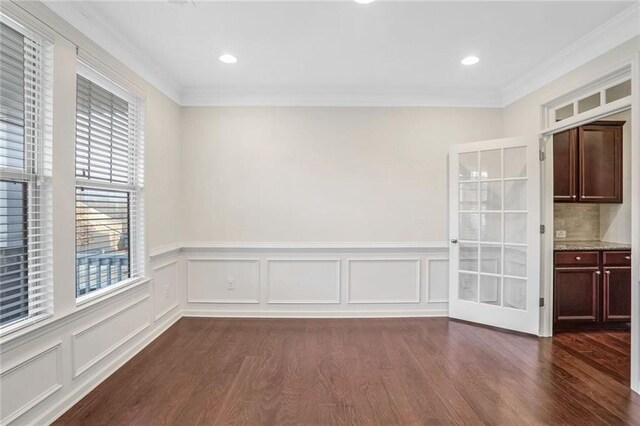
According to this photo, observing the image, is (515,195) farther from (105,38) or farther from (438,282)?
(105,38)

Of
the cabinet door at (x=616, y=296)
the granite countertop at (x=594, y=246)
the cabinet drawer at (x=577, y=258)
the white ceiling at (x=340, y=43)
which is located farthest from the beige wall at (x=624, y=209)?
the white ceiling at (x=340, y=43)

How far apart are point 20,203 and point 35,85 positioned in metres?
0.71

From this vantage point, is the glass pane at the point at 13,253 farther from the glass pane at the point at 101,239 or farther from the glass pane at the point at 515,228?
the glass pane at the point at 515,228

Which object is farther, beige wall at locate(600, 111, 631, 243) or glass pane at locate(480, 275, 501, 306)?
beige wall at locate(600, 111, 631, 243)

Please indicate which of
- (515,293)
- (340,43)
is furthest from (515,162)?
(340,43)

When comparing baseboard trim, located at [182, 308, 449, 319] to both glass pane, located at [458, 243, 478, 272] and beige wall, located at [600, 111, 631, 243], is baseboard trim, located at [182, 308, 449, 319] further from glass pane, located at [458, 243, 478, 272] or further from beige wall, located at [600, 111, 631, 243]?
beige wall, located at [600, 111, 631, 243]

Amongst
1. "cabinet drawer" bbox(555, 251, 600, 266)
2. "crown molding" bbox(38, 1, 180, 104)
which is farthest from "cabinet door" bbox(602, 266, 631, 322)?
"crown molding" bbox(38, 1, 180, 104)

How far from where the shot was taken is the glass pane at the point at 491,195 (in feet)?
11.4

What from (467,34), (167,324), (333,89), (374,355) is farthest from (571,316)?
(167,324)

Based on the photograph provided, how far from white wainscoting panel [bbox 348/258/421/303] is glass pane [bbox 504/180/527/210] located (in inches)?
45.8

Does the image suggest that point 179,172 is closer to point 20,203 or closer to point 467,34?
point 20,203

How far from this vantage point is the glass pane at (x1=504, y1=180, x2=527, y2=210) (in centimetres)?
335

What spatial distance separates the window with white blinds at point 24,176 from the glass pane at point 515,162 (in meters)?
3.94

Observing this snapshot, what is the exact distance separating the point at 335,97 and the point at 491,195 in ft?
6.83
